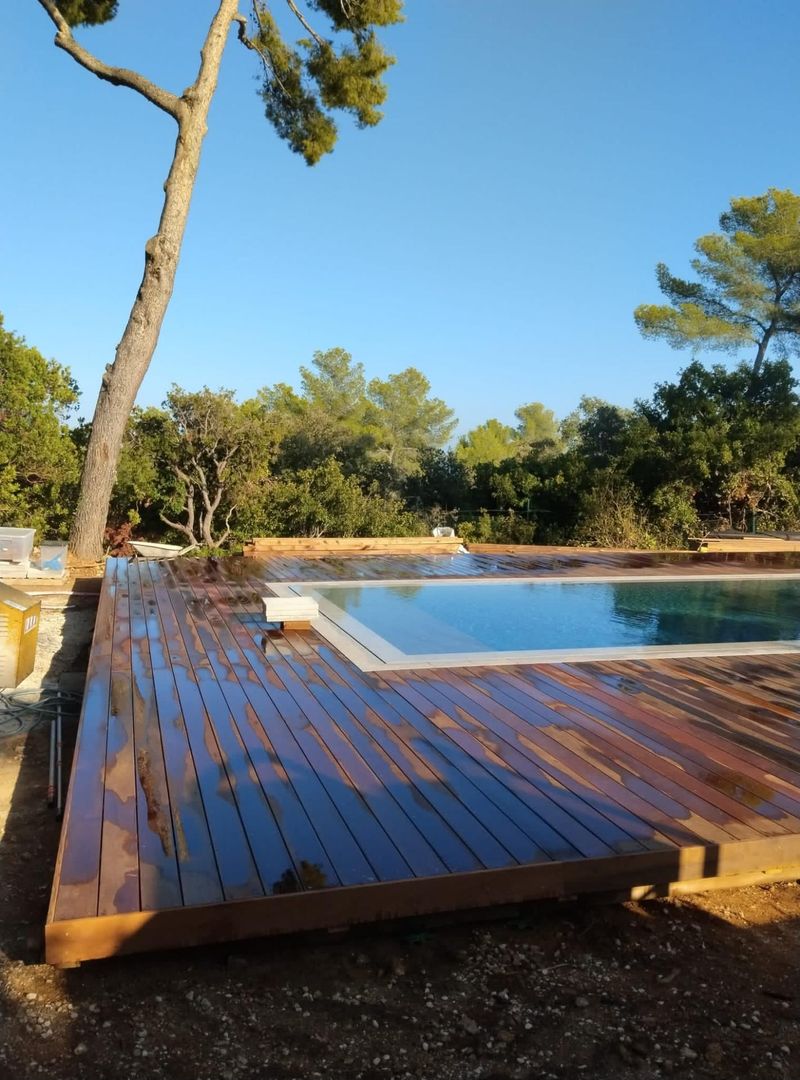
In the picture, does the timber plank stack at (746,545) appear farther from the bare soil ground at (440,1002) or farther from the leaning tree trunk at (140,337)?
the bare soil ground at (440,1002)

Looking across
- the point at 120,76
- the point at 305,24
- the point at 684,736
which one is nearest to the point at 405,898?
the point at 684,736

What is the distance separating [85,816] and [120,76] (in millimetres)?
7899

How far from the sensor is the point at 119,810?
2.09m

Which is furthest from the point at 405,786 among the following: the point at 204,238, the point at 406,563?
the point at 204,238

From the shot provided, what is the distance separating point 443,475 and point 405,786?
1172cm

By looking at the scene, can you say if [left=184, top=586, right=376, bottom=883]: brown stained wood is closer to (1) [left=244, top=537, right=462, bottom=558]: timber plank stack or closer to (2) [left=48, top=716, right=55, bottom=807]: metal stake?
(2) [left=48, top=716, right=55, bottom=807]: metal stake

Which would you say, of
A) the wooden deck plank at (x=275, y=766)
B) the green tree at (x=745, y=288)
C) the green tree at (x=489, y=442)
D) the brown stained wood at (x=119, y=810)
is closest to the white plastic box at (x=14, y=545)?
the wooden deck plank at (x=275, y=766)

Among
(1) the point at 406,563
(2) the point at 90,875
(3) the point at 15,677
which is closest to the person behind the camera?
(2) the point at 90,875

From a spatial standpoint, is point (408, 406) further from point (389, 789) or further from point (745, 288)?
point (389, 789)

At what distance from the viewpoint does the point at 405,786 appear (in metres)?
2.29

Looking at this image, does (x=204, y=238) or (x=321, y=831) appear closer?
(x=321, y=831)

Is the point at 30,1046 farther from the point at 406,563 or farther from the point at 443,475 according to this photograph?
the point at 443,475

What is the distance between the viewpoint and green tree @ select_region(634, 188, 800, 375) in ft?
46.3

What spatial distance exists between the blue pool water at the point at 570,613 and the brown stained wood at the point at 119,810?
4.70ft
